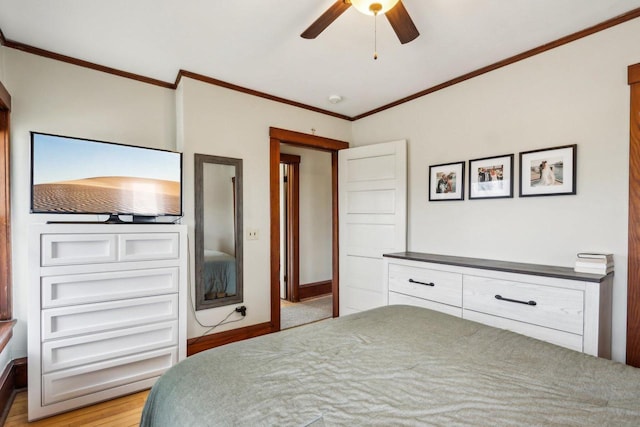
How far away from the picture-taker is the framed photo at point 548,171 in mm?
2127

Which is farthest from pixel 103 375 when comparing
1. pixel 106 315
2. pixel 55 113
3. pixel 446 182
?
pixel 446 182

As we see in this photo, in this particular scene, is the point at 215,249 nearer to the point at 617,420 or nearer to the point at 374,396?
the point at 374,396

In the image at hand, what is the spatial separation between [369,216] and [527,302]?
173 cm

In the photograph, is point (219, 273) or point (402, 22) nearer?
point (402, 22)

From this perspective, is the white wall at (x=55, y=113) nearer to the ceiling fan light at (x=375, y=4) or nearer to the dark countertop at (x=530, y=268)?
the ceiling fan light at (x=375, y=4)

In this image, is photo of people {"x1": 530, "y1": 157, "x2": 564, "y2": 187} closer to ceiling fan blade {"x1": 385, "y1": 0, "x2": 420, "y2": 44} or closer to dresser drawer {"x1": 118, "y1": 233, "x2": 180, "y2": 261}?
ceiling fan blade {"x1": 385, "y1": 0, "x2": 420, "y2": 44}

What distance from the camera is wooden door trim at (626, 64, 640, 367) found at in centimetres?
185

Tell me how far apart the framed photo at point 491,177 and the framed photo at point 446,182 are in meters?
0.09

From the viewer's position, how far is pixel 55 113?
7.60ft

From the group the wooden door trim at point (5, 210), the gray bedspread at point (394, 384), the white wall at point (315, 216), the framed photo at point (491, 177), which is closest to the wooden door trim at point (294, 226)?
the white wall at point (315, 216)

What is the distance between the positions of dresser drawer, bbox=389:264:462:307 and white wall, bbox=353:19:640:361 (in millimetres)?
451

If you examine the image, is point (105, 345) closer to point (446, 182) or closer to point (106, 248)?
point (106, 248)

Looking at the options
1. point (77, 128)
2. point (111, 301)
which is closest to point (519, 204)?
point (111, 301)

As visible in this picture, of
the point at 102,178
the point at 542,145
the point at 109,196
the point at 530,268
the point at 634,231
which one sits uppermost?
the point at 542,145
